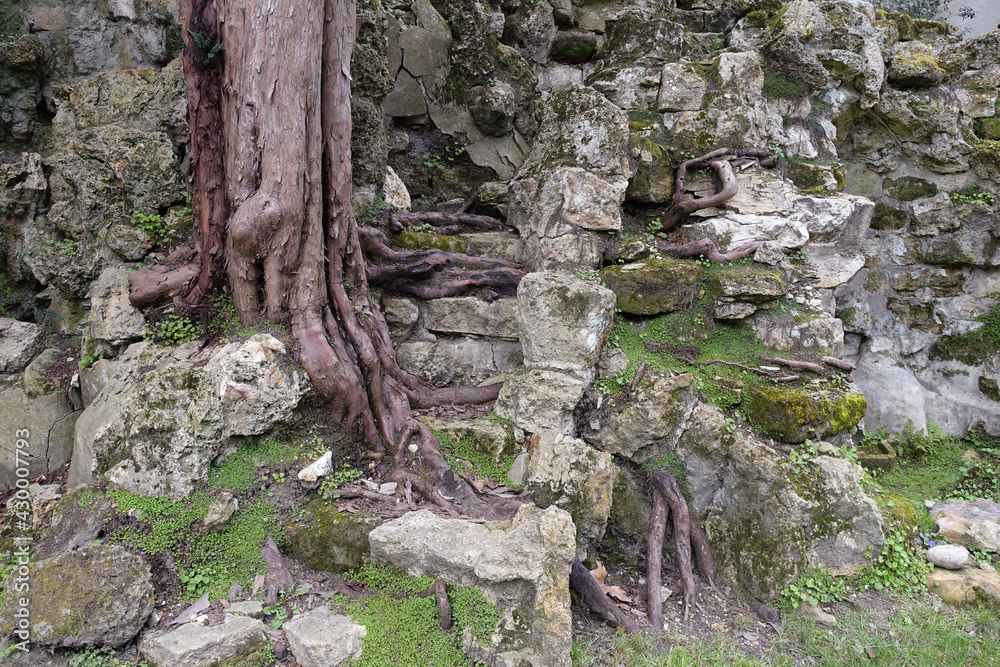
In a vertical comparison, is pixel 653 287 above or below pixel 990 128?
→ below

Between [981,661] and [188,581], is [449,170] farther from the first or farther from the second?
[981,661]

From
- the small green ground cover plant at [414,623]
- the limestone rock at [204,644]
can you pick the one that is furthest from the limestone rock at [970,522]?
the limestone rock at [204,644]

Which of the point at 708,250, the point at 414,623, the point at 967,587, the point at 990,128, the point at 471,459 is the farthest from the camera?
the point at 990,128

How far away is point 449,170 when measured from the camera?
6.30 m

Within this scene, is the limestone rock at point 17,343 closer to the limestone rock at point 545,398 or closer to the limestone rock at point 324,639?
the limestone rock at point 324,639

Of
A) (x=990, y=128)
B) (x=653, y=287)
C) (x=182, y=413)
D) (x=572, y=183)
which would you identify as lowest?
(x=182, y=413)

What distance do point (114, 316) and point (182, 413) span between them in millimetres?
1367

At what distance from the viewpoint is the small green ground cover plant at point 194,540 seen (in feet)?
9.98

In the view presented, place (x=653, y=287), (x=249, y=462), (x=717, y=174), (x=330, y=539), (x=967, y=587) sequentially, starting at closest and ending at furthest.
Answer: (x=330, y=539), (x=249, y=462), (x=967, y=587), (x=653, y=287), (x=717, y=174)

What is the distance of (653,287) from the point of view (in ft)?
14.8

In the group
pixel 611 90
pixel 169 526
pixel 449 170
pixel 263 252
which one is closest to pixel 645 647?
pixel 169 526

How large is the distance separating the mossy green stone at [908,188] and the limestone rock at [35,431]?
904 centimetres

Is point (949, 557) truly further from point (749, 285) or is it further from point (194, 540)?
point (194, 540)

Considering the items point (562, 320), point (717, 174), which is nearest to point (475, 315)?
point (562, 320)
